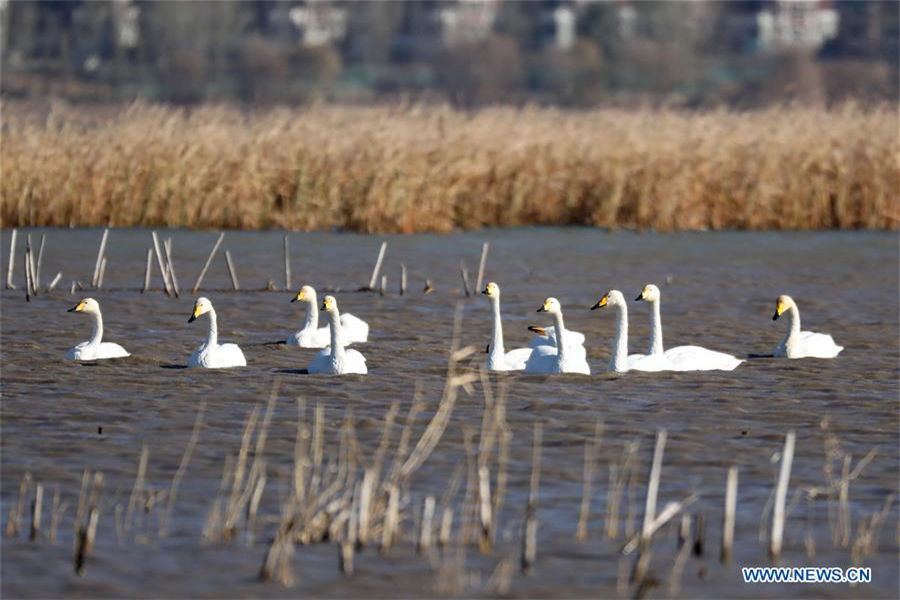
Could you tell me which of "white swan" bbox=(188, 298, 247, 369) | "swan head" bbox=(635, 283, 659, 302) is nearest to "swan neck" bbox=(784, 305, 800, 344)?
"swan head" bbox=(635, 283, 659, 302)

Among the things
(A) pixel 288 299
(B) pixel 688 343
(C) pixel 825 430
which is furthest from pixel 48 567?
(A) pixel 288 299

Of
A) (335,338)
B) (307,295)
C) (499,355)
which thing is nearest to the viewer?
(335,338)

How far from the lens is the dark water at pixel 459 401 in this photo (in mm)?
6641

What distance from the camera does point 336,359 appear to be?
1116 centimetres

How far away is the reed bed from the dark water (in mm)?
639

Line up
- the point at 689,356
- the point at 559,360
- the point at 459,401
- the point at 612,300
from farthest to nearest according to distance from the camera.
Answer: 1. the point at 612,300
2. the point at 689,356
3. the point at 559,360
4. the point at 459,401

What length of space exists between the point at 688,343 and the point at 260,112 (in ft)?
37.9

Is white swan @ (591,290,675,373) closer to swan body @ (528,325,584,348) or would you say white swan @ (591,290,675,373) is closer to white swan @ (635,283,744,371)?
white swan @ (635,283,744,371)

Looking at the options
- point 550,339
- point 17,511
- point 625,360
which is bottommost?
point 550,339

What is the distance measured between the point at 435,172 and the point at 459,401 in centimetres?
1028

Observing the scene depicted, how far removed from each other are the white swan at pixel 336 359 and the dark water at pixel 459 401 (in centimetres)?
13

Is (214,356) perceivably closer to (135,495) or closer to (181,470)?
(181,470)

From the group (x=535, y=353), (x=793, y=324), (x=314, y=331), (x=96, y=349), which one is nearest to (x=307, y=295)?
(x=314, y=331)

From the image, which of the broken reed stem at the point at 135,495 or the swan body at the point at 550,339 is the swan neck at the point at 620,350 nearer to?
the swan body at the point at 550,339
